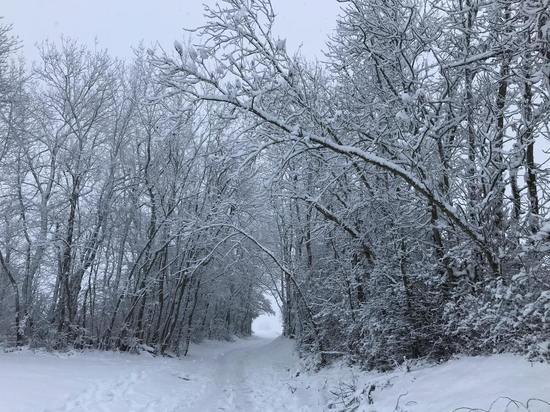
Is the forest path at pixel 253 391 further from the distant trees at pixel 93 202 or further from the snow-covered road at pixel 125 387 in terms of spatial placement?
the distant trees at pixel 93 202

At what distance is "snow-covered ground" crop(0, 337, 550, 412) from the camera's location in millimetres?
5441

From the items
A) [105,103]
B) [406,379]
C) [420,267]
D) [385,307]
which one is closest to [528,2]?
[406,379]

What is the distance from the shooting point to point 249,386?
12977 mm

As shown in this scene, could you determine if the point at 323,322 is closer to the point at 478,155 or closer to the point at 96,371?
the point at 96,371

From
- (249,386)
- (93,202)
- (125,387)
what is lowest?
(249,386)

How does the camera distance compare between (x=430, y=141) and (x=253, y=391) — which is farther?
(x=253, y=391)

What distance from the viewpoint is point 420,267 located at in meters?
10.0

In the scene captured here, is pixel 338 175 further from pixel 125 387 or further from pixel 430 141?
pixel 125 387

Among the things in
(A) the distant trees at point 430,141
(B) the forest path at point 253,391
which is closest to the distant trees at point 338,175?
(A) the distant trees at point 430,141

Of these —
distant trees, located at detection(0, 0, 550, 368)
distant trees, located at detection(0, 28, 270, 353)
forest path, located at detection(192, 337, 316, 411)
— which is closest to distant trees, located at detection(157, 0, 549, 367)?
distant trees, located at detection(0, 0, 550, 368)

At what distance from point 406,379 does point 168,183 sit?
14994mm

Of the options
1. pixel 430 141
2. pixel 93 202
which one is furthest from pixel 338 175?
pixel 93 202

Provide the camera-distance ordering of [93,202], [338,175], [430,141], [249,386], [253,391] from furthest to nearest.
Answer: [93,202], [249,386], [253,391], [430,141], [338,175]

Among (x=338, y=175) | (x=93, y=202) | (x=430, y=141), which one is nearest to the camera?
(x=338, y=175)
